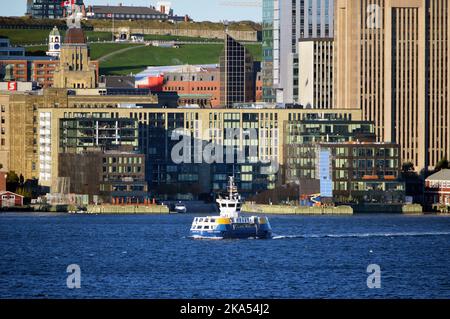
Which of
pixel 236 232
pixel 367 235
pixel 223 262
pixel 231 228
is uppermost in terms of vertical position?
pixel 231 228

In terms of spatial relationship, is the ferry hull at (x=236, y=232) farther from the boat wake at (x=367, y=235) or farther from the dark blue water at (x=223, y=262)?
the dark blue water at (x=223, y=262)

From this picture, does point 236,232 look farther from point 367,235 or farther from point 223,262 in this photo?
point 223,262

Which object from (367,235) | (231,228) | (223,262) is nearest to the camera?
(223,262)

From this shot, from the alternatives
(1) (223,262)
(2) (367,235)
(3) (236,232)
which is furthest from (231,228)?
(1) (223,262)

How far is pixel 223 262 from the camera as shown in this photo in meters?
125

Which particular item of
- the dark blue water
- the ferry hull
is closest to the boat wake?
the dark blue water

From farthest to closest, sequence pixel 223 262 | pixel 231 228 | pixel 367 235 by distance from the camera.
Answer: pixel 367 235 < pixel 231 228 < pixel 223 262

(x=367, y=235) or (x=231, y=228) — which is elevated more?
(x=231, y=228)

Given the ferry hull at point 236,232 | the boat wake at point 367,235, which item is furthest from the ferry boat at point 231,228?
the boat wake at point 367,235

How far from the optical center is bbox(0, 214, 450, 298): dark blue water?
101812 mm
